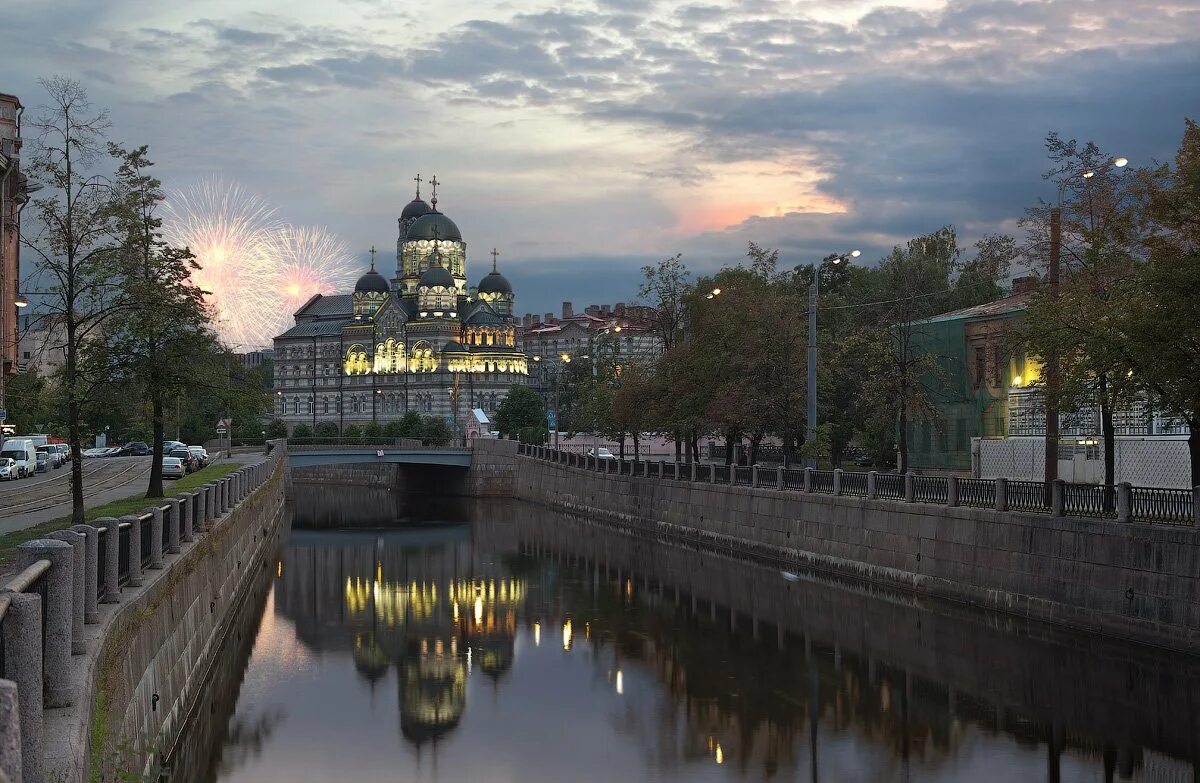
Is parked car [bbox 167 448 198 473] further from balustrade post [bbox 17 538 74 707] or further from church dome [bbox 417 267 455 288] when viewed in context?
church dome [bbox 417 267 455 288]

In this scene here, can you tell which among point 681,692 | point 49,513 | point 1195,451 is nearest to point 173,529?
point 681,692

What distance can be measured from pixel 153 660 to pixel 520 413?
128714mm

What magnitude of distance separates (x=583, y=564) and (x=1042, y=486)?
26.8 metres

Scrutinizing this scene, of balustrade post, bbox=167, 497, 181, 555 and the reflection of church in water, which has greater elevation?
balustrade post, bbox=167, 497, 181, 555

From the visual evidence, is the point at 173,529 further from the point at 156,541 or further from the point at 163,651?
the point at 163,651

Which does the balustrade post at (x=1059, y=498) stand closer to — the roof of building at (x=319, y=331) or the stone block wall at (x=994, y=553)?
the stone block wall at (x=994, y=553)

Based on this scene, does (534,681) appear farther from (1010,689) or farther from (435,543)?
(435,543)

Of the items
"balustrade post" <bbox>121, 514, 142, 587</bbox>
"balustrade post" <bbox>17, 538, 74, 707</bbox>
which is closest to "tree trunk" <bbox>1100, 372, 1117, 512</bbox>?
"balustrade post" <bbox>121, 514, 142, 587</bbox>

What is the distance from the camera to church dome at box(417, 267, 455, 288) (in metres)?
185

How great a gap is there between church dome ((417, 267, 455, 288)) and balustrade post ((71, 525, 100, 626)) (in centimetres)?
17020

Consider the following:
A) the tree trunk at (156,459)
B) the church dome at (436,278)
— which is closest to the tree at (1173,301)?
the tree trunk at (156,459)

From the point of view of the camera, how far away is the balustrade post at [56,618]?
42.0ft

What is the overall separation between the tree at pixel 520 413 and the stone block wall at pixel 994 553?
87.2 meters

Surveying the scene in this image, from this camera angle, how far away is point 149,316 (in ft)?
119
